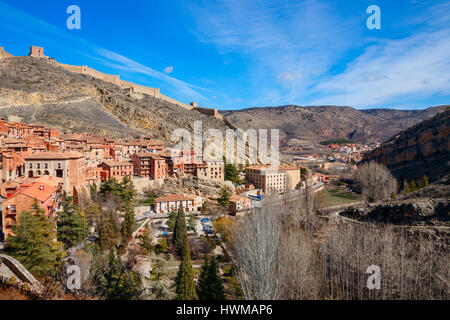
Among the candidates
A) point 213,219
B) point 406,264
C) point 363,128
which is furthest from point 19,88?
point 363,128

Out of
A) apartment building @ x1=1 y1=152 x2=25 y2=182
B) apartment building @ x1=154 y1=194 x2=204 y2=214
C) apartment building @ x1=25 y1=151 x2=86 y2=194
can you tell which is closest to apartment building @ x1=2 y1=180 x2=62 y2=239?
apartment building @ x1=25 y1=151 x2=86 y2=194

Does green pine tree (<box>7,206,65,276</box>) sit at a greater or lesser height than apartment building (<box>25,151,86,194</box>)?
lesser

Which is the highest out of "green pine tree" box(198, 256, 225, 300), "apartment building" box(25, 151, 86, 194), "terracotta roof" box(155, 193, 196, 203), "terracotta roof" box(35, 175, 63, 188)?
"apartment building" box(25, 151, 86, 194)

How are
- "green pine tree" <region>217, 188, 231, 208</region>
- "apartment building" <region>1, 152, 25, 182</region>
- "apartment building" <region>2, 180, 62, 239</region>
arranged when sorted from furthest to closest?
"green pine tree" <region>217, 188, 231, 208</region>, "apartment building" <region>1, 152, 25, 182</region>, "apartment building" <region>2, 180, 62, 239</region>

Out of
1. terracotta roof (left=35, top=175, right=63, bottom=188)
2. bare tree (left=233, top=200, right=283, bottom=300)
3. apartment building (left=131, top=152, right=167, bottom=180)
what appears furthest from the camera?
apartment building (left=131, top=152, right=167, bottom=180)

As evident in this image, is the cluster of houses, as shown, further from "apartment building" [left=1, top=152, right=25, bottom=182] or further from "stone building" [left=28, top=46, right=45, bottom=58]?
"stone building" [left=28, top=46, right=45, bottom=58]

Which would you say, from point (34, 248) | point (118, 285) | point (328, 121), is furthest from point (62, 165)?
point (328, 121)
